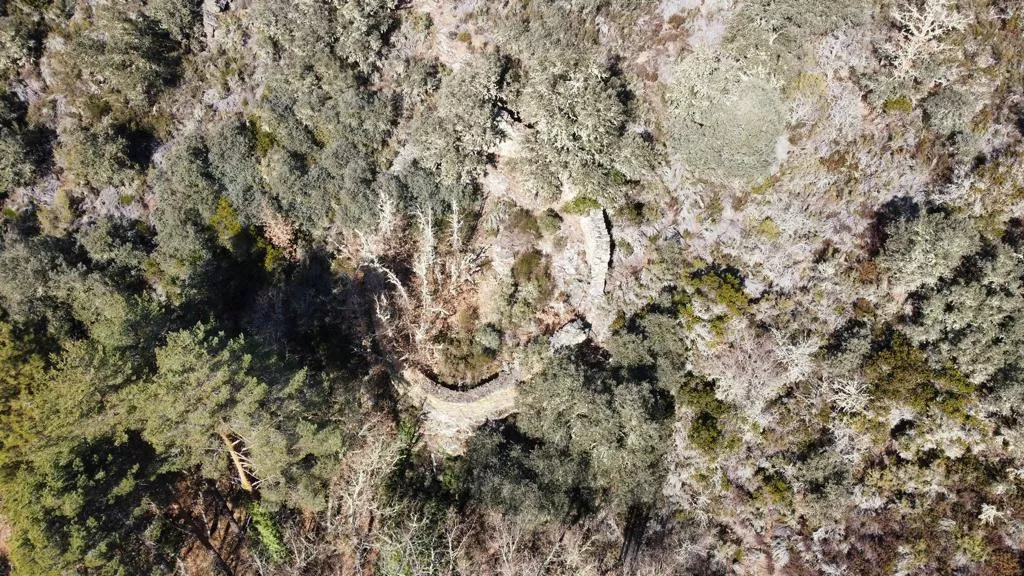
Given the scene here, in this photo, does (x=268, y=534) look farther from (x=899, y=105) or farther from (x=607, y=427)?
(x=899, y=105)

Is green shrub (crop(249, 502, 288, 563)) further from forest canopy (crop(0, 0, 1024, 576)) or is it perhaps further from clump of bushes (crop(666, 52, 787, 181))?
clump of bushes (crop(666, 52, 787, 181))

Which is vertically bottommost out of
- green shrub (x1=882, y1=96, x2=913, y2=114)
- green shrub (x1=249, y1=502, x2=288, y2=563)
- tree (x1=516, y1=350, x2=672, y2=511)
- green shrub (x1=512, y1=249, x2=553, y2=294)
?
green shrub (x1=249, y1=502, x2=288, y2=563)

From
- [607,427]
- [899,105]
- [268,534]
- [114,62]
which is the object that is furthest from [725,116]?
[114,62]

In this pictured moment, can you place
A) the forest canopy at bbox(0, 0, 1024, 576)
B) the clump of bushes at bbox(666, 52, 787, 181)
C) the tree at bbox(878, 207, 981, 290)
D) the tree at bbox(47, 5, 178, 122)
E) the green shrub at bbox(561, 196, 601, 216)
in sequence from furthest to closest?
the tree at bbox(47, 5, 178, 122) < the green shrub at bbox(561, 196, 601, 216) < the clump of bushes at bbox(666, 52, 787, 181) < the forest canopy at bbox(0, 0, 1024, 576) < the tree at bbox(878, 207, 981, 290)

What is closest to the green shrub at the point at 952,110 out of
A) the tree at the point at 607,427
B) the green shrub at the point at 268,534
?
the tree at the point at 607,427

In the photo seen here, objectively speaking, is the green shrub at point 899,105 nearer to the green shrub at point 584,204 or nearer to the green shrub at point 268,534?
the green shrub at point 584,204

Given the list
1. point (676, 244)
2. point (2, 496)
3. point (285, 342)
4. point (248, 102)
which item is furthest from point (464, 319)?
point (2, 496)

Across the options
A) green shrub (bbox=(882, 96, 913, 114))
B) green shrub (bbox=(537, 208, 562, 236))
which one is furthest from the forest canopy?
green shrub (bbox=(537, 208, 562, 236))

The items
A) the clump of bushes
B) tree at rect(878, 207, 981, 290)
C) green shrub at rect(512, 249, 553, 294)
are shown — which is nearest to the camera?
tree at rect(878, 207, 981, 290)

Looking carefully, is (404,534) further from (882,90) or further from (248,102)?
(882,90)

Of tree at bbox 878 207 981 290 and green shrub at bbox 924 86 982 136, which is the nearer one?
tree at bbox 878 207 981 290

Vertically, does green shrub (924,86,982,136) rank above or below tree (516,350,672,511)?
above
